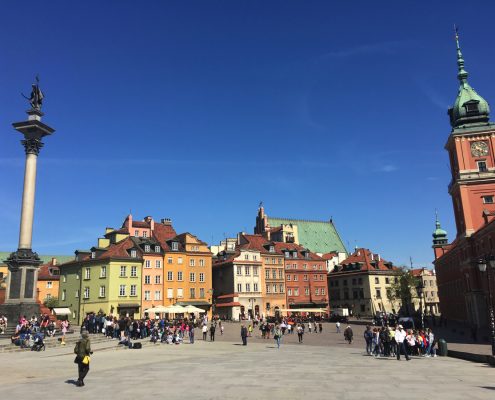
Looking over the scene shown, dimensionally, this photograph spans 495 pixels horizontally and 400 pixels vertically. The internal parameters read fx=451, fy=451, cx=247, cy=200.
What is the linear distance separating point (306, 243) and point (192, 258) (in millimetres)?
46063

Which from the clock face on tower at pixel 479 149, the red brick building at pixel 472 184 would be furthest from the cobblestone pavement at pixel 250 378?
the clock face on tower at pixel 479 149

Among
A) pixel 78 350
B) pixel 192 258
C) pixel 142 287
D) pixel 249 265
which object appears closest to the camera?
pixel 78 350

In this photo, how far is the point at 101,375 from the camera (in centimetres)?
1827

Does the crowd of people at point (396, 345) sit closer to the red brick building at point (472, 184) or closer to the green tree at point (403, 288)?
the red brick building at point (472, 184)

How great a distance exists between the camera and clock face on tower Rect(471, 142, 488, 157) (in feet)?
201

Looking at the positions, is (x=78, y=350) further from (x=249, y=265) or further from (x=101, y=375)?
(x=249, y=265)

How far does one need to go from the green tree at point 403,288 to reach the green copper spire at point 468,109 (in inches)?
1339

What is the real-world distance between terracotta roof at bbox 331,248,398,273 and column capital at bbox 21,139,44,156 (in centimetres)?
7205

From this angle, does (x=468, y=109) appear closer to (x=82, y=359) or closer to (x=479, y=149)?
(x=479, y=149)

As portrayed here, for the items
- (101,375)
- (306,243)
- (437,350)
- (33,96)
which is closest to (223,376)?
(101,375)

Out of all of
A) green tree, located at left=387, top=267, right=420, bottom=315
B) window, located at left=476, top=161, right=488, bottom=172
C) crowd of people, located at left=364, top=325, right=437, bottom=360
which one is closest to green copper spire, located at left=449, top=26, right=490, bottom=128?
window, located at left=476, top=161, right=488, bottom=172

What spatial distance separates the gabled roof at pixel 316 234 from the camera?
116 metres

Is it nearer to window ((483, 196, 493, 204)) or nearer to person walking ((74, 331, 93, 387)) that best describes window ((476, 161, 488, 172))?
window ((483, 196, 493, 204))

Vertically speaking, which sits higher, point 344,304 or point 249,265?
point 249,265
